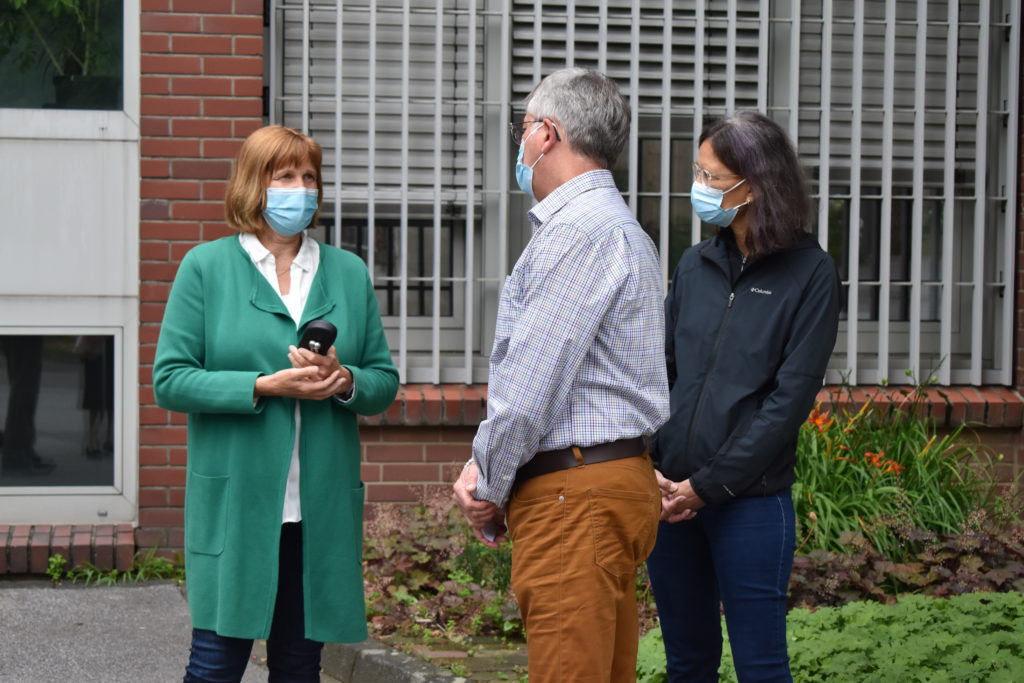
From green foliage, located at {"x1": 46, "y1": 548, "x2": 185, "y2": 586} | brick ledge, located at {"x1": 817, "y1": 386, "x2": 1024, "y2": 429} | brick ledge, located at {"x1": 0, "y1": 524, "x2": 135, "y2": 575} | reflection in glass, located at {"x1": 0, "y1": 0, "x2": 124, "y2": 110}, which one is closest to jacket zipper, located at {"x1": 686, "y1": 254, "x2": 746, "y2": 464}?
brick ledge, located at {"x1": 817, "y1": 386, "x2": 1024, "y2": 429}

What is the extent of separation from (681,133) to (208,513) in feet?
12.9

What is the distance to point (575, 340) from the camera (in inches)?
107

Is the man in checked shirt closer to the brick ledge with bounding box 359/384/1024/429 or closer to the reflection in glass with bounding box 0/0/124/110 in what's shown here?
the brick ledge with bounding box 359/384/1024/429

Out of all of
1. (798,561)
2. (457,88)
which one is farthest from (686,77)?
(798,561)

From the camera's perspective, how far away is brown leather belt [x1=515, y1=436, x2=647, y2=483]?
2.82 m

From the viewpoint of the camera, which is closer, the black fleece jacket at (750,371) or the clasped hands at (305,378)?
the black fleece jacket at (750,371)

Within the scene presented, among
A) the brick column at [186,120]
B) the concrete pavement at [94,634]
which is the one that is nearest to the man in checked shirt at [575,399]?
the concrete pavement at [94,634]

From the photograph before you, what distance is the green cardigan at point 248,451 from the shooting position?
3.30 m

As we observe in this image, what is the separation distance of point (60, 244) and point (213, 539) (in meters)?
3.11

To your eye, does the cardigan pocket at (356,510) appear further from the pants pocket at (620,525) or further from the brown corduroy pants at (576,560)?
the pants pocket at (620,525)

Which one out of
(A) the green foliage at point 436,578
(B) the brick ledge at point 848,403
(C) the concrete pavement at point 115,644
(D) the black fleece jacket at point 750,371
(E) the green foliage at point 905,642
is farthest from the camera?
(B) the brick ledge at point 848,403

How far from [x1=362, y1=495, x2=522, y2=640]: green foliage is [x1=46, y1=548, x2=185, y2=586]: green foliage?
91 cm

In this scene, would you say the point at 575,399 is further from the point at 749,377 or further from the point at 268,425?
the point at 268,425

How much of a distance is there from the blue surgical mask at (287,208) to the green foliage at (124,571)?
2.94m
